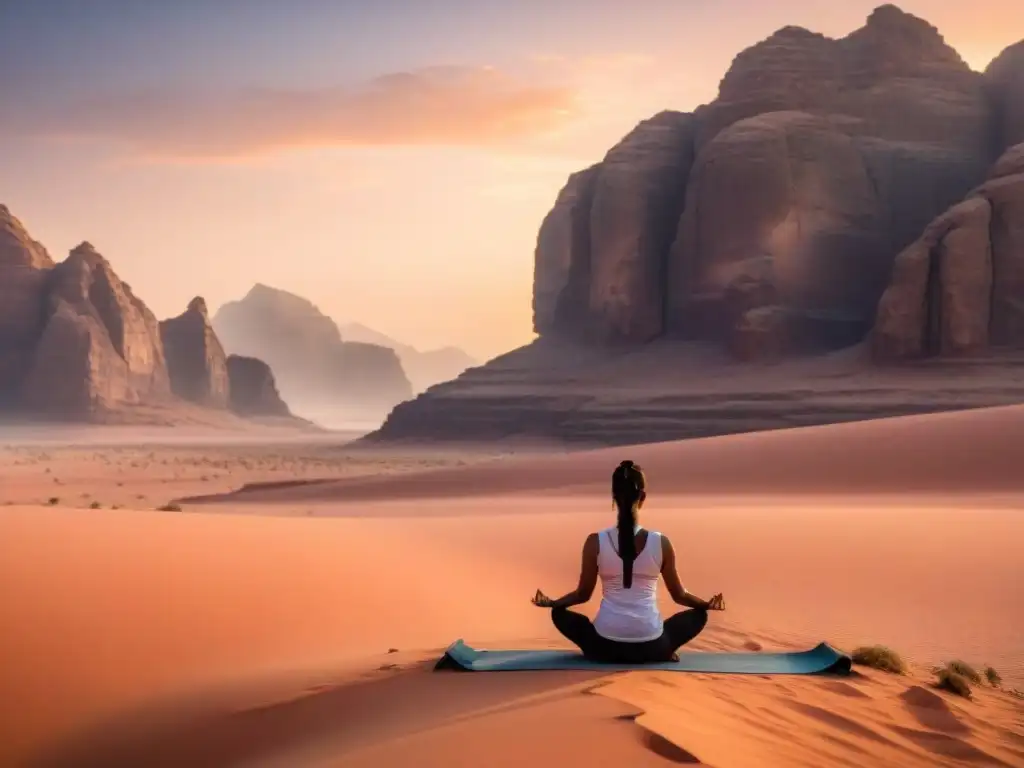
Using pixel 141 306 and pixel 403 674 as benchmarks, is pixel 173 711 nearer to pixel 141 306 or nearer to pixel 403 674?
pixel 403 674

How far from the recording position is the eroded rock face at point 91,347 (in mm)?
102062

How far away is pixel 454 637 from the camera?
9438 mm

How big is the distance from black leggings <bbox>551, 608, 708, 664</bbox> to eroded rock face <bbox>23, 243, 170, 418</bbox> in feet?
339

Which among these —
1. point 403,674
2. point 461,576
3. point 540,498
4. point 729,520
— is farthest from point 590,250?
point 403,674

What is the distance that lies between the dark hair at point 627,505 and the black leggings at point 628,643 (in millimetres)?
529

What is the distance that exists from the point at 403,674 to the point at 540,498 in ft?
64.8

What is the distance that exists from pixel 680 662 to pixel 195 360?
13256 centimetres

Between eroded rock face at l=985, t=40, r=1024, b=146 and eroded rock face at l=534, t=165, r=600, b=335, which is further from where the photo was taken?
eroded rock face at l=534, t=165, r=600, b=335

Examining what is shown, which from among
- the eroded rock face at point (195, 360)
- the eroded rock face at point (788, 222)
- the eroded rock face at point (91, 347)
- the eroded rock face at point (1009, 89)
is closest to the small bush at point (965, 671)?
the eroded rock face at point (788, 222)

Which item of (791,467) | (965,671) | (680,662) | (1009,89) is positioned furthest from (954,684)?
(1009,89)

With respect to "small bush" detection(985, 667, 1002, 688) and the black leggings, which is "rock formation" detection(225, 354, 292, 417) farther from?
the black leggings

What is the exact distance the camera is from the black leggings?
20.9 ft

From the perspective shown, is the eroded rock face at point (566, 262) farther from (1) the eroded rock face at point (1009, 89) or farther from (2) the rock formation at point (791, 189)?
(1) the eroded rock face at point (1009, 89)

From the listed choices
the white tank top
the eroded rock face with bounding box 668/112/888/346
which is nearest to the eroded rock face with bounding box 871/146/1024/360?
the eroded rock face with bounding box 668/112/888/346
